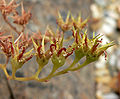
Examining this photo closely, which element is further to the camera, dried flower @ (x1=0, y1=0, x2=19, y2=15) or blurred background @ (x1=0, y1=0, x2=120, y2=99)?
blurred background @ (x1=0, y1=0, x2=120, y2=99)

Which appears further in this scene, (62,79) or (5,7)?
(62,79)

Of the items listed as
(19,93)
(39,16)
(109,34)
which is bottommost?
(109,34)

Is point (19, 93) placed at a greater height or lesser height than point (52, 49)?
lesser

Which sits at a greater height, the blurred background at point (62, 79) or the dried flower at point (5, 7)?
the dried flower at point (5, 7)

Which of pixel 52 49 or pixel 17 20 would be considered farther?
pixel 17 20

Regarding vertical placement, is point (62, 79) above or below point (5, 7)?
below

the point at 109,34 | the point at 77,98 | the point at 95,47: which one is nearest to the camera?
the point at 95,47

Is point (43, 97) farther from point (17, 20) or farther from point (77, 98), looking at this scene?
point (17, 20)

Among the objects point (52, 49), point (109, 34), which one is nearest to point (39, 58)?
point (52, 49)

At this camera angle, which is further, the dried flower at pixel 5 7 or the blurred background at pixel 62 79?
the blurred background at pixel 62 79

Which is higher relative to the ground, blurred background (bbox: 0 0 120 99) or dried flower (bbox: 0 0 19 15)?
dried flower (bbox: 0 0 19 15)

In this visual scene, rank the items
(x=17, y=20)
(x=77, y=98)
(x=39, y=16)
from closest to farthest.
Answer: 1. (x=17, y=20)
2. (x=77, y=98)
3. (x=39, y=16)
